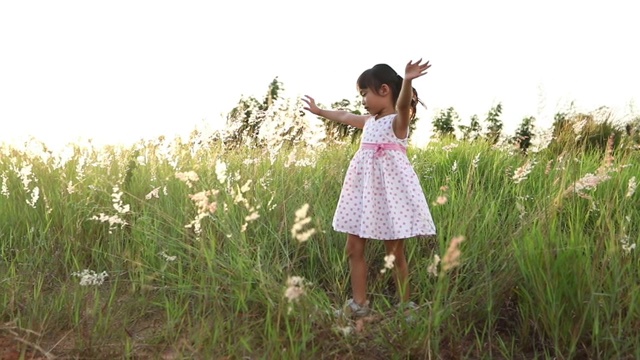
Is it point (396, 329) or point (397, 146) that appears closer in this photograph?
point (396, 329)

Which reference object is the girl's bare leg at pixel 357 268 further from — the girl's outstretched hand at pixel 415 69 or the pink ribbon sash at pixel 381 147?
the girl's outstretched hand at pixel 415 69

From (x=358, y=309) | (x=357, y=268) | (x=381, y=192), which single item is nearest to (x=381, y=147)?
(x=381, y=192)

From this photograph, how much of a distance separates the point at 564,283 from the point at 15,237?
328cm

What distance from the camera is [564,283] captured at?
99.7 inches

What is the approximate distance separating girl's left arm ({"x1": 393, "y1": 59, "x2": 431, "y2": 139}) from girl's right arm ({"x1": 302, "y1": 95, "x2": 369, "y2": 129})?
475mm

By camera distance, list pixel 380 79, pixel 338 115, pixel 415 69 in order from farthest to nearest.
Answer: pixel 338 115 → pixel 380 79 → pixel 415 69

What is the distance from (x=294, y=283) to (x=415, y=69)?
123 cm

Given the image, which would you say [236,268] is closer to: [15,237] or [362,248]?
[362,248]

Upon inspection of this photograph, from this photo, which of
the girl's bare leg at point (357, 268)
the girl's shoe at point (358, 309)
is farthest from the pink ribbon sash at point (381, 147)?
the girl's shoe at point (358, 309)

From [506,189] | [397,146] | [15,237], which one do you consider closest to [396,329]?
[397,146]

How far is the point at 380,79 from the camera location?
10.6 ft

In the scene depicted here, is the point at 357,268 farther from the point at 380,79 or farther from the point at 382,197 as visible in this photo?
the point at 380,79

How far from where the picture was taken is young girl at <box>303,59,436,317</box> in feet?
10.1

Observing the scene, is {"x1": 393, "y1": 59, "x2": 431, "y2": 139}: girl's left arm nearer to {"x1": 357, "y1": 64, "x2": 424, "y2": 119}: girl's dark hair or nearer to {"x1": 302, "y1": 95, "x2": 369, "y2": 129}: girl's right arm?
{"x1": 357, "y1": 64, "x2": 424, "y2": 119}: girl's dark hair
